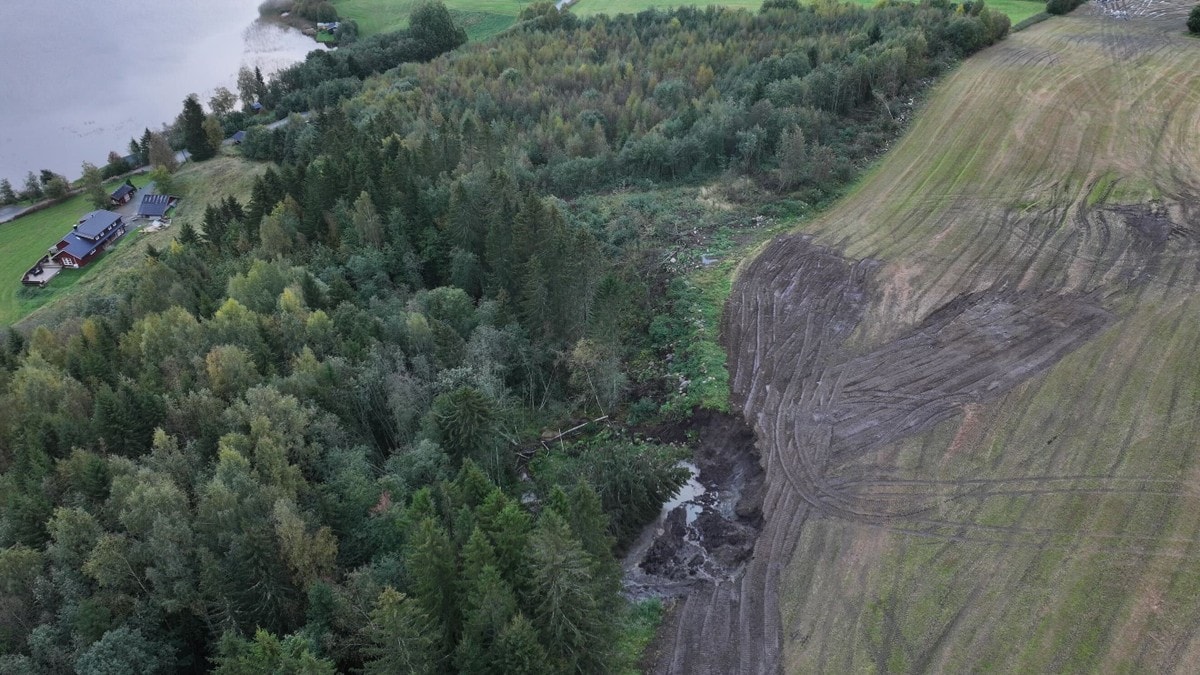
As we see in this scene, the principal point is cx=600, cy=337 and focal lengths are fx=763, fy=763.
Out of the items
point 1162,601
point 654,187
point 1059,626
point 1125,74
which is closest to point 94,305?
point 654,187

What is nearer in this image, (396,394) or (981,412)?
(396,394)

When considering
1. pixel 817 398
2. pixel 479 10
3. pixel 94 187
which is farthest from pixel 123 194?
pixel 817 398

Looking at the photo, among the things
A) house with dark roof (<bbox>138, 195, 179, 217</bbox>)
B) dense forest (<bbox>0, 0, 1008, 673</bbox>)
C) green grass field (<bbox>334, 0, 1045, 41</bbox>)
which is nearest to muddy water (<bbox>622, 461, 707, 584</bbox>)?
dense forest (<bbox>0, 0, 1008, 673</bbox>)

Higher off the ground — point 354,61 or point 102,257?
point 354,61

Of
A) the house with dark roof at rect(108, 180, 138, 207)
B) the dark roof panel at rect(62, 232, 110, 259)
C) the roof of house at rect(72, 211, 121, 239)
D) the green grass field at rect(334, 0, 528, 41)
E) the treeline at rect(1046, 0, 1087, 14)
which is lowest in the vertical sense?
the treeline at rect(1046, 0, 1087, 14)

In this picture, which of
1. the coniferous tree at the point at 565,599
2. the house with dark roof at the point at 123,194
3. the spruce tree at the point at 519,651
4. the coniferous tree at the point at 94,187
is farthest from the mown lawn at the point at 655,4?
the spruce tree at the point at 519,651

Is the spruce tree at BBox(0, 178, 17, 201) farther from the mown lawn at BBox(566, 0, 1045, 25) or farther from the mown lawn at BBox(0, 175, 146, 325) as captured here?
the mown lawn at BBox(566, 0, 1045, 25)

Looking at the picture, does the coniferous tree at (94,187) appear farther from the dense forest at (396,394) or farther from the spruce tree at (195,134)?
the dense forest at (396,394)

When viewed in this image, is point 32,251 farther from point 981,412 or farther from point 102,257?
point 981,412
